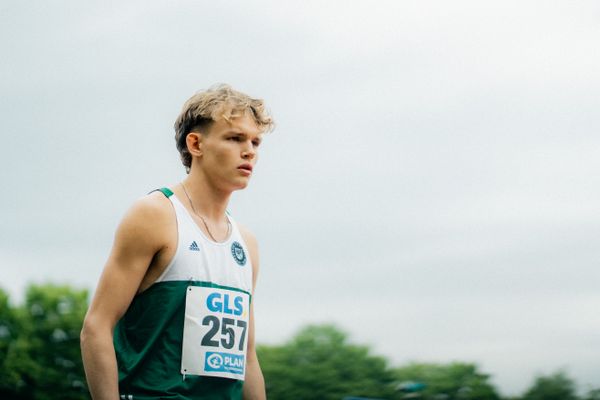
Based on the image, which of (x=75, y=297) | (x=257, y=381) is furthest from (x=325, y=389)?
(x=257, y=381)

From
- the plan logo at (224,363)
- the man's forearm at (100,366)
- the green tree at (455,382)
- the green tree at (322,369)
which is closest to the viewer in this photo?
the man's forearm at (100,366)

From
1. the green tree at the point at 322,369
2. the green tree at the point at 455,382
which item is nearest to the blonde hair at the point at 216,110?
the green tree at the point at 455,382

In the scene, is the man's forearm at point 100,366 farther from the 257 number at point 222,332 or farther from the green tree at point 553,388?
the green tree at point 553,388

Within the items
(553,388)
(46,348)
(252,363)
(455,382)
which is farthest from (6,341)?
(252,363)

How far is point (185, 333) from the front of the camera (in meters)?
3.27

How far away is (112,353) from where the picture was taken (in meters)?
3.22

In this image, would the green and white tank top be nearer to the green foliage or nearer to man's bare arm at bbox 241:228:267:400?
man's bare arm at bbox 241:228:267:400

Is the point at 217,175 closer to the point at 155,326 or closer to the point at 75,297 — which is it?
the point at 155,326

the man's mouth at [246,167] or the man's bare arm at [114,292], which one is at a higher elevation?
the man's mouth at [246,167]

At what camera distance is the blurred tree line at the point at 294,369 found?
1137cm

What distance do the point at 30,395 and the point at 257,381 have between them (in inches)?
626

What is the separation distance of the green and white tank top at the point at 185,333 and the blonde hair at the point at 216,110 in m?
0.38

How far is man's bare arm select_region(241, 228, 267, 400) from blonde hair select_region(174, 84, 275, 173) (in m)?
0.47

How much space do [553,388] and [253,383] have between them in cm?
730
